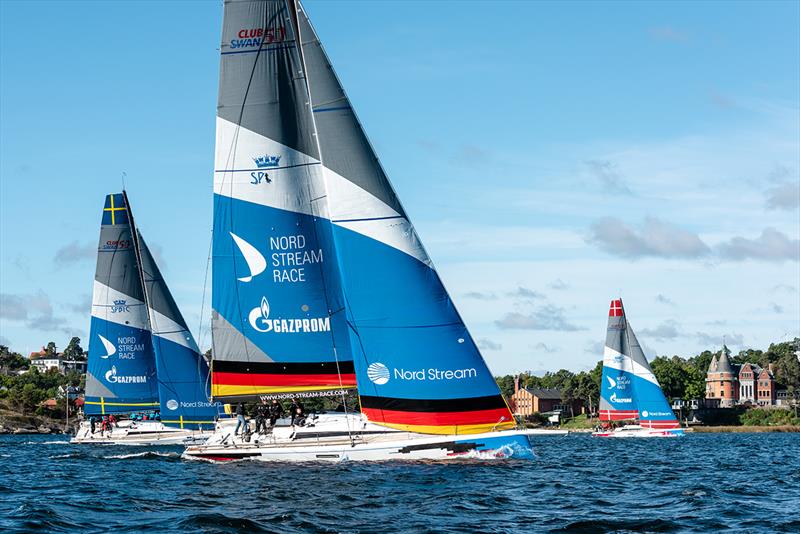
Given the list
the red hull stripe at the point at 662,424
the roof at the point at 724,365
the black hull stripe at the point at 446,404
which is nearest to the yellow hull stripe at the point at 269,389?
the black hull stripe at the point at 446,404

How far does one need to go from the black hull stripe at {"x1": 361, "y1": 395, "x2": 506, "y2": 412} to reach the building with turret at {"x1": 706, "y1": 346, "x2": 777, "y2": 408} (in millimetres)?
168412

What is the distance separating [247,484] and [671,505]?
1120cm

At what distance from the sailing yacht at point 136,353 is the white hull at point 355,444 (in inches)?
984

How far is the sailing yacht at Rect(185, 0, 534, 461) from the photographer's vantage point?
33.4 m

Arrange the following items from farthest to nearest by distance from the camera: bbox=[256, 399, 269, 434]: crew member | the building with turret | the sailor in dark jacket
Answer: the building with turret → the sailor in dark jacket → bbox=[256, 399, 269, 434]: crew member

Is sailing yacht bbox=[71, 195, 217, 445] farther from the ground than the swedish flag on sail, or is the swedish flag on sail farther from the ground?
the swedish flag on sail

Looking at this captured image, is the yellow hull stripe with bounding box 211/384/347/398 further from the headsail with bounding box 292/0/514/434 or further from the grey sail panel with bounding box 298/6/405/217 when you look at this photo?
the grey sail panel with bounding box 298/6/405/217

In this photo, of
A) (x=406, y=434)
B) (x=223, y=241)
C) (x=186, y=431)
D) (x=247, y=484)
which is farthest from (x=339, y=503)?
(x=186, y=431)

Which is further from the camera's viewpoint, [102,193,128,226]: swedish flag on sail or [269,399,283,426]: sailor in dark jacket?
[102,193,128,226]: swedish flag on sail

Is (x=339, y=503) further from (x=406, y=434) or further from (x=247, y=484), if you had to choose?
(x=406, y=434)

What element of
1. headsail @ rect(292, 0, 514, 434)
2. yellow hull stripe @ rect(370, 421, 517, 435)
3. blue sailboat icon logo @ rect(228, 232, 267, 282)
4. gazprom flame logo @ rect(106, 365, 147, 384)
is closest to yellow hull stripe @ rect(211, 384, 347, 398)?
headsail @ rect(292, 0, 514, 434)

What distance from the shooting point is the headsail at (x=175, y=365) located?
200 ft

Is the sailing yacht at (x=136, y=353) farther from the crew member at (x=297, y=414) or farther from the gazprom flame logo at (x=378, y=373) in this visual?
the gazprom flame logo at (x=378, y=373)

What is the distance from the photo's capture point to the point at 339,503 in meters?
24.1
